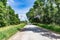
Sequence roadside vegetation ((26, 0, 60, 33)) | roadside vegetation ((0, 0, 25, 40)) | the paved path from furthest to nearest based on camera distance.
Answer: roadside vegetation ((26, 0, 60, 33)) → the paved path → roadside vegetation ((0, 0, 25, 40))

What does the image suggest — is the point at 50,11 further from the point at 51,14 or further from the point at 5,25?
the point at 5,25

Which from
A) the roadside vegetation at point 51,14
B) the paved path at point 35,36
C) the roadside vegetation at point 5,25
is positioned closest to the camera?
the roadside vegetation at point 5,25

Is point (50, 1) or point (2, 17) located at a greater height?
point (50, 1)

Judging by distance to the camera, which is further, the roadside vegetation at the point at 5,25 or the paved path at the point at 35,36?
the paved path at the point at 35,36

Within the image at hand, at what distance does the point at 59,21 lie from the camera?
187 ft

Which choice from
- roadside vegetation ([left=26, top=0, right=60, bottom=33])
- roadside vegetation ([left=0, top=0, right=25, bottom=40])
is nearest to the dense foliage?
roadside vegetation ([left=26, top=0, right=60, bottom=33])

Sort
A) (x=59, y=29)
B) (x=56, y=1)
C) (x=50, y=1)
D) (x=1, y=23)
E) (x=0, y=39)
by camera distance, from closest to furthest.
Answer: (x=0, y=39) → (x=59, y=29) → (x=56, y=1) → (x=50, y=1) → (x=1, y=23)

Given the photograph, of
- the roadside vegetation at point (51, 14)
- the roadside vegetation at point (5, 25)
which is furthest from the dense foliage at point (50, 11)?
the roadside vegetation at point (5, 25)

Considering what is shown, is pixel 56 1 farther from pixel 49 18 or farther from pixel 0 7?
pixel 49 18

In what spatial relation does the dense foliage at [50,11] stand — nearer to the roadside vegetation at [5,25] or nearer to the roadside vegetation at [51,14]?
the roadside vegetation at [51,14]

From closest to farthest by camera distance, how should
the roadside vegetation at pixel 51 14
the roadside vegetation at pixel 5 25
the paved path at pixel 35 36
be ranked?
1. the roadside vegetation at pixel 5 25
2. the paved path at pixel 35 36
3. the roadside vegetation at pixel 51 14

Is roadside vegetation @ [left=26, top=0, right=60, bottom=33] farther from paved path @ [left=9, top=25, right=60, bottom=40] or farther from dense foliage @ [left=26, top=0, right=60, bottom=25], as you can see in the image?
paved path @ [left=9, top=25, right=60, bottom=40]

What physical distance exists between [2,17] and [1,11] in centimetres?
198

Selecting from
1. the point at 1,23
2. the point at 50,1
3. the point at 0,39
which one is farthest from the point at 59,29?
the point at 1,23
